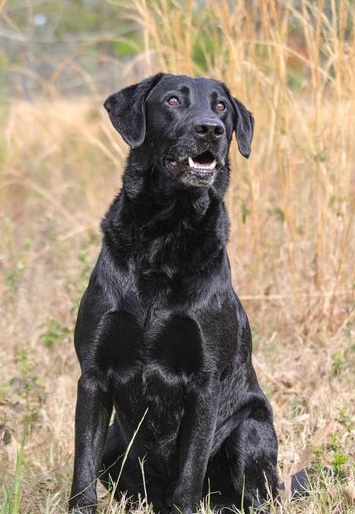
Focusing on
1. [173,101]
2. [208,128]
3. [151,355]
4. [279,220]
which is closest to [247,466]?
[151,355]

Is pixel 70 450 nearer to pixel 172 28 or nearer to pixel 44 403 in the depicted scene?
pixel 44 403

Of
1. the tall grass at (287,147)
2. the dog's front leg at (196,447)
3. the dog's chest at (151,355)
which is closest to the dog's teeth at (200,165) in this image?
the dog's chest at (151,355)

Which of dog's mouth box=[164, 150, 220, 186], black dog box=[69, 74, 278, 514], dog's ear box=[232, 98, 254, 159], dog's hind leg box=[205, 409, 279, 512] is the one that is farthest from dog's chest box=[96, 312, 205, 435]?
dog's ear box=[232, 98, 254, 159]

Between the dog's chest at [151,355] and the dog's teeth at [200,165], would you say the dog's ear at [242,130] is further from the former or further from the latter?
the dog's chest at [151,355]

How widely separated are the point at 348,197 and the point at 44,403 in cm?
203

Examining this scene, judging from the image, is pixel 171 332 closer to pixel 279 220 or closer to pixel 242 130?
pixel 242 130

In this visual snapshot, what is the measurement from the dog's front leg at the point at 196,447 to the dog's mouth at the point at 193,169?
738 millimetres

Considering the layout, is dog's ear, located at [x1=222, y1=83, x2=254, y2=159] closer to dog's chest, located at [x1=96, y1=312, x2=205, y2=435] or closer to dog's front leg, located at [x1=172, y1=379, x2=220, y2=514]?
dog's chest, located at [x1=96, y1=312, x2=205, y2=435]

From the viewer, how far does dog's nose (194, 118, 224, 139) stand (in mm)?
3320

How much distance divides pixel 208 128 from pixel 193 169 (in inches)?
6.8

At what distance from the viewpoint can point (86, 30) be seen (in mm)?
22875

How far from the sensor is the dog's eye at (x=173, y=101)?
353 centimetres

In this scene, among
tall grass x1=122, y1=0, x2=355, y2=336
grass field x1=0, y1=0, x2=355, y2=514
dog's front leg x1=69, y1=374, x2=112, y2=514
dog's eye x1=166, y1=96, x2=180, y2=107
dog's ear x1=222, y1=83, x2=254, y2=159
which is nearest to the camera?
dog's front leg x1=69, y1=374, x2=112, y2=514

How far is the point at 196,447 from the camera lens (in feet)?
10.8
